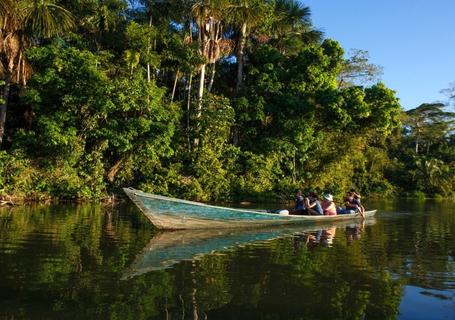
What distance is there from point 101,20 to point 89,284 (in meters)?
22.6

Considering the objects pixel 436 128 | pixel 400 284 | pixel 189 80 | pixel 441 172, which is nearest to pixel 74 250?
pixel 400 284

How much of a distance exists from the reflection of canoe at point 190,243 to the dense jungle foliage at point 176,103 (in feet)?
37.5

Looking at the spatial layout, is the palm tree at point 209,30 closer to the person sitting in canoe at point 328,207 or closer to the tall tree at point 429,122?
the person sitting in canoe at point 328,207

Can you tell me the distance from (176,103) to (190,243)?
63.7ft

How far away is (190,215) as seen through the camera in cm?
1402

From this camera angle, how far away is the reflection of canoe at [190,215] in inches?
527

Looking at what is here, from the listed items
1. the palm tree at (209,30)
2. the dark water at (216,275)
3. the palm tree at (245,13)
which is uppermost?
the palm tree at (245,13)

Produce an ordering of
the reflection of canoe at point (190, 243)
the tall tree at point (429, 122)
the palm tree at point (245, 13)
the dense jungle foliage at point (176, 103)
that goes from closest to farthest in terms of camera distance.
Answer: the reflection of canoe at point (190, 243)
the dense jungle foliage at point (176, 103)
the palm tree at point (245, 13)
the tall tree at point (429, 122)

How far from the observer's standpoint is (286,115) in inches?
1268

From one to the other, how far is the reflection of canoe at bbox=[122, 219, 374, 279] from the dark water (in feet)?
0.08

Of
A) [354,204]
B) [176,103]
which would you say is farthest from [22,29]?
[354,204]

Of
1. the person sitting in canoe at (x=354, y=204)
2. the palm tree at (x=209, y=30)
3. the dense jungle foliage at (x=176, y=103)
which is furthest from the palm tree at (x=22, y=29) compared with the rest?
the person sitting in canoe at (x=354, y=204)

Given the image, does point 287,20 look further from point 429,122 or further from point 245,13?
point 429,122

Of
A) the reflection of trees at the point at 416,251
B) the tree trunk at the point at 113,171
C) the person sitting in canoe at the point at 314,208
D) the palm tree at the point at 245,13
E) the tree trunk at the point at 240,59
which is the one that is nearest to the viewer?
the reflection of trees at the point at 416,251
